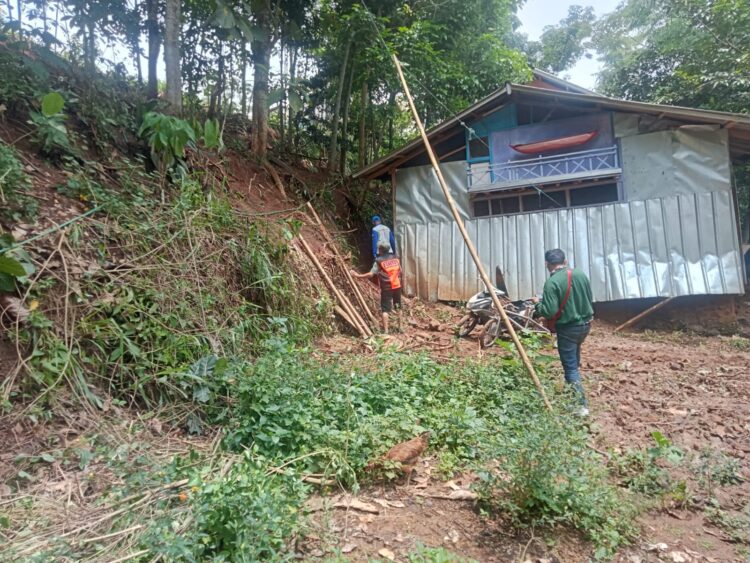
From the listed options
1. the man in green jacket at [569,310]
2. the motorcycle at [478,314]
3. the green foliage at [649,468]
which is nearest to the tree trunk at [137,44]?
the motorcycle at [478,314]

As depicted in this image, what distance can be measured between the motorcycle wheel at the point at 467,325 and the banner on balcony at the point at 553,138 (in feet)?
13.0

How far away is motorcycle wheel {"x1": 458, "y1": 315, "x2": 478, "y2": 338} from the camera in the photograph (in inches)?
267

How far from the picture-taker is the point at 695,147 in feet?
25.1

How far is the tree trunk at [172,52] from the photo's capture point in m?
6.34

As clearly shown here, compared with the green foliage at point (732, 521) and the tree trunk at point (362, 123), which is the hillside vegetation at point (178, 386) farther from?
the tree trunk at point (362, 123)

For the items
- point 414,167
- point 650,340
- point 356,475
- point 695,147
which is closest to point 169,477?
point 356,475

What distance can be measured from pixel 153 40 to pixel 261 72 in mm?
2037

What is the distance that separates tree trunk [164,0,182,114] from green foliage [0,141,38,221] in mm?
2712

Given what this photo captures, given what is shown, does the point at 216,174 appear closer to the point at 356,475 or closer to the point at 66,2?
the point at 66,2

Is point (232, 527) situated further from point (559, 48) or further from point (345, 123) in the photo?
point (559, 48)

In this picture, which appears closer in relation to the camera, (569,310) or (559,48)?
(569,310)

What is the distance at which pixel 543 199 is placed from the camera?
352 inches

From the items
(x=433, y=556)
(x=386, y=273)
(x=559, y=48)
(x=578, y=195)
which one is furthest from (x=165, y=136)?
(x=559, y=48)

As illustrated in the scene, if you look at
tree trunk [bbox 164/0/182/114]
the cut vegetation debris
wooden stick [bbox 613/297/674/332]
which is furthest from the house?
tree trunk [bbox 164/0/182/114]
